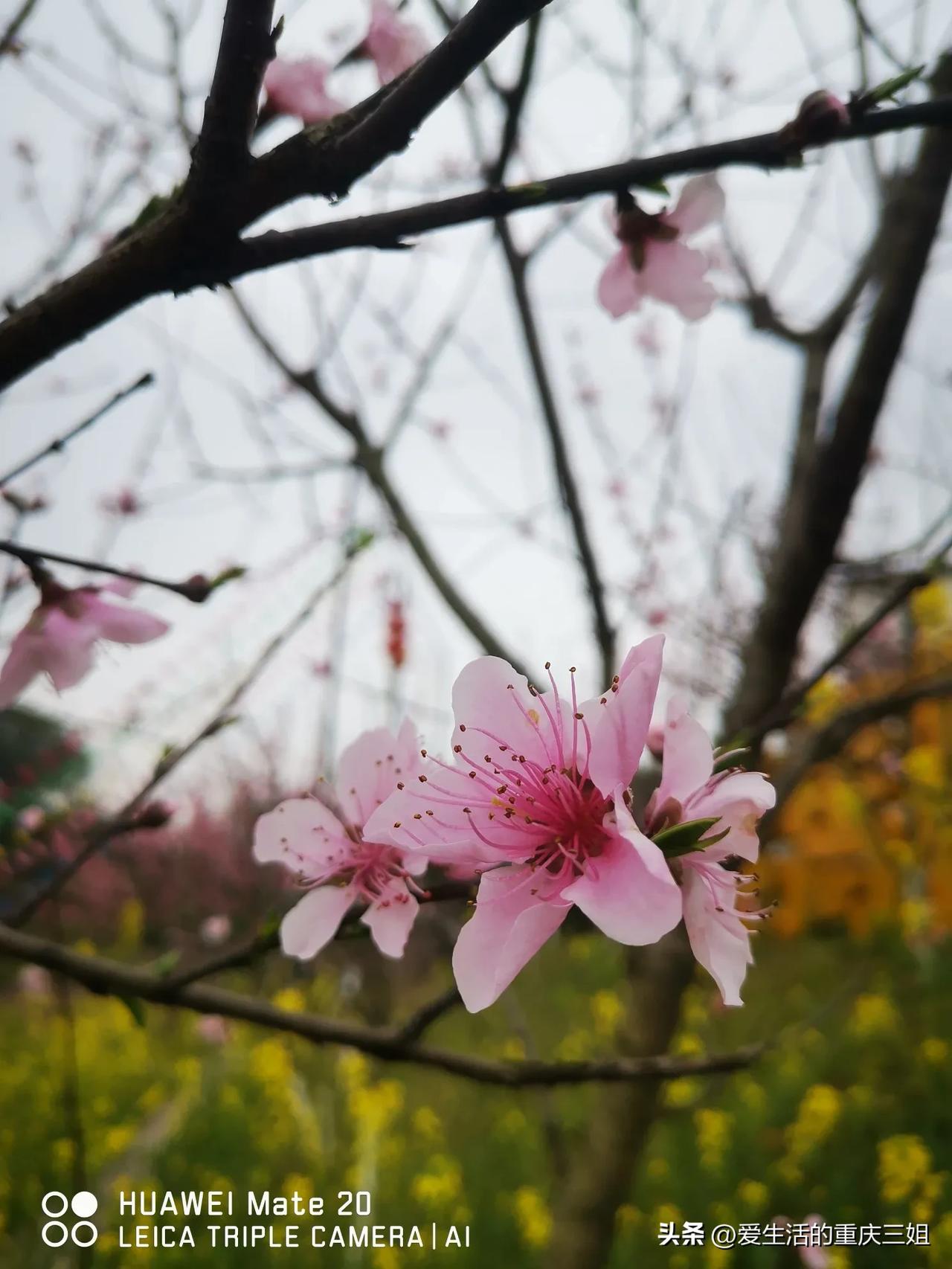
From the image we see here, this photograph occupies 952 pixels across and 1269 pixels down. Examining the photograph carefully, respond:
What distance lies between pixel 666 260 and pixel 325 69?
40 centimetres

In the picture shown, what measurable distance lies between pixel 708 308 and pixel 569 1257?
145 cm

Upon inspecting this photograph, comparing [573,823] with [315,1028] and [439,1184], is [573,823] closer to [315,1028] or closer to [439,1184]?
[315,1028]

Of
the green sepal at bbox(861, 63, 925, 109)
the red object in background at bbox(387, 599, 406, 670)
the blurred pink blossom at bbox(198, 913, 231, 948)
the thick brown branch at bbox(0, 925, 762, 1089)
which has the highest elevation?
the red object in background at bbox(387, 599, 406, 670)

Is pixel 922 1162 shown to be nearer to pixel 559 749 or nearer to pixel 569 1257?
pixel 569 1257

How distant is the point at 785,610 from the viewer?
162 centimetres

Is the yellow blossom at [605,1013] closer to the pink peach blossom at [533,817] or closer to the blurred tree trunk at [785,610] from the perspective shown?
the blurred tree trunk at [785,610]

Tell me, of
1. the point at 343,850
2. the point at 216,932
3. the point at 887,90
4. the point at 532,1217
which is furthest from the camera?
the point at 216,932

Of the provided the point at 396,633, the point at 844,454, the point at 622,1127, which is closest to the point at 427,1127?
the point at 396,633

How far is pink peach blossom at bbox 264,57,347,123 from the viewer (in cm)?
82

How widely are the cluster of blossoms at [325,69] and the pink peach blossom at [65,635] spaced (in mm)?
492

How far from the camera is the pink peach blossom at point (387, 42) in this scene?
90cm

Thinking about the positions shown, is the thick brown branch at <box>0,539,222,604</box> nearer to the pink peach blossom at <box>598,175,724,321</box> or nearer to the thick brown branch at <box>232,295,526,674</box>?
the pink peach blossom at <box>598,175,724,321</box>

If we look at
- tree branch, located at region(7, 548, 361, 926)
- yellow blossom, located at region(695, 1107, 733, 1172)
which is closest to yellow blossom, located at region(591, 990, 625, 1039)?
yellow blossom, located at region(695, 1107, 733, 1172)

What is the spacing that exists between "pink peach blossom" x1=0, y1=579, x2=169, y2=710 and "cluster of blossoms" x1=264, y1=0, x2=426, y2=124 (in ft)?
1.61
